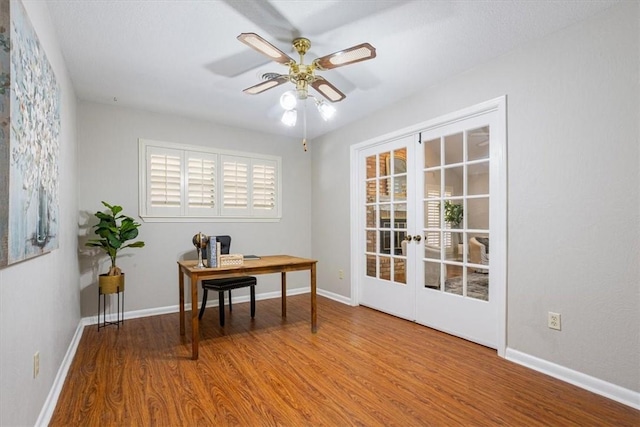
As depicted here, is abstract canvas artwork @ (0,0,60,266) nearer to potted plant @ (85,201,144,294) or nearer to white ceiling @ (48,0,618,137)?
white ceiling @ (48,0,618,137)

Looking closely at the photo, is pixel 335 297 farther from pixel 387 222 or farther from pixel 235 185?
pixel 235 185

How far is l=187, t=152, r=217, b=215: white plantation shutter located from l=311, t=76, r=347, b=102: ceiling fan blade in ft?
7.23

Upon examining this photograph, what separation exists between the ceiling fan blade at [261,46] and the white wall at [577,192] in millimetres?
1781

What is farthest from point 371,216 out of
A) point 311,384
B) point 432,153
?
point 311,384

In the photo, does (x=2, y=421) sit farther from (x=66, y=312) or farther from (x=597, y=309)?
(x=597, y=309)

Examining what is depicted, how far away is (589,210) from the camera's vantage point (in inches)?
84.7

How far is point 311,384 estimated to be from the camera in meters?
2.20

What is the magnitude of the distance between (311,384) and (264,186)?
3.05 metres

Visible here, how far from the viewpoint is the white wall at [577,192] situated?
1.99 m

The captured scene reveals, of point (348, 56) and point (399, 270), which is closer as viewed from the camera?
point (348, 56)

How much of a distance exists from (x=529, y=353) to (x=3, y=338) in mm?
3090

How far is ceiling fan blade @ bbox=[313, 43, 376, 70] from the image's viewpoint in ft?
6.38

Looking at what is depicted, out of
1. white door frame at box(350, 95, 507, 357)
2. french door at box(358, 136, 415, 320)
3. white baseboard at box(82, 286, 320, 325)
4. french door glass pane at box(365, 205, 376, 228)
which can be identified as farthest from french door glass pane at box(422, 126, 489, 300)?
white baseboard at box(82, 286, 320, 325)

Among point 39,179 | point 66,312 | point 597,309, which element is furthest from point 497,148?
Answer: point 66,312
